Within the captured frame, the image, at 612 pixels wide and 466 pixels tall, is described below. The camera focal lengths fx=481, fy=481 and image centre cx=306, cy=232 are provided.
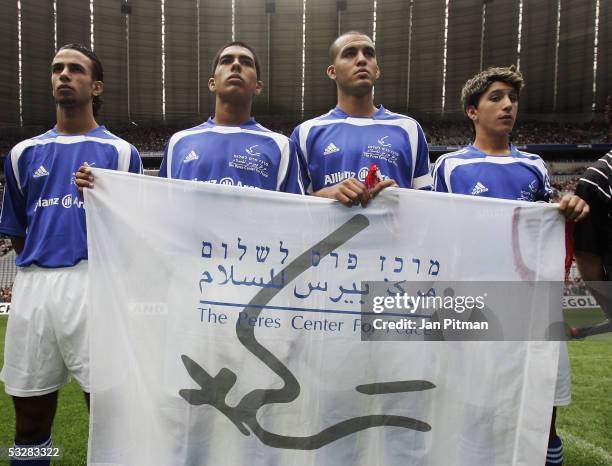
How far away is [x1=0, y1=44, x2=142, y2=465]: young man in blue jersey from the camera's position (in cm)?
216

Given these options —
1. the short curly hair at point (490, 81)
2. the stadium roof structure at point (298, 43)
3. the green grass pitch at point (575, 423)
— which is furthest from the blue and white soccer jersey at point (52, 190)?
the stadium roof structure at point (298, 43)

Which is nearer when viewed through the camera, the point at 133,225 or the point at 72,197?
the point at 133,225

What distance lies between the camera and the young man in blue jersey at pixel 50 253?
216cm

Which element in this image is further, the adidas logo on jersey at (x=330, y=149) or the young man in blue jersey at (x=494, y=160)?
the young man in blue jersey at (x=494, y=160)

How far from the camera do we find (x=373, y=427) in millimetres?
2045

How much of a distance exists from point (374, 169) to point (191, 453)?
141 centimetres

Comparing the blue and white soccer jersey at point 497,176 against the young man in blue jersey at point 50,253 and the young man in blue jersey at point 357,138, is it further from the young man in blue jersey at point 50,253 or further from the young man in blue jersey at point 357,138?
the young man in blue jersey at point 50,253

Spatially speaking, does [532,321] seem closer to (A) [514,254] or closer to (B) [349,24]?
(A) [514,254]

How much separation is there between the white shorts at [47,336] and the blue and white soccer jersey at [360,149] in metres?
1.26

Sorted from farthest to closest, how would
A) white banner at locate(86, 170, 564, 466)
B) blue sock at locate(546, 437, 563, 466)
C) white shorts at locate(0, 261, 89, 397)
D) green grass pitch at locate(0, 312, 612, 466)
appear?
green grass pitch at locate(0, 312, 612, 466), blue sock at locate(546, 437, 563, 466), white shorts at locate(0, 261, 89, 397), white banner at locate(86, 170, 564, 466)

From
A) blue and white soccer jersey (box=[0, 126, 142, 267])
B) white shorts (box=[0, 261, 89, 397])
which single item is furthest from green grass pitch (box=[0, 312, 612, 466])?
blue and white soccer jersey (box=[0, 126, 142, 267])

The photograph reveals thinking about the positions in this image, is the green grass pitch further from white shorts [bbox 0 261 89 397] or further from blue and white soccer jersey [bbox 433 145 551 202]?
blue and white soccer jersey [bbox 433 145 551 202]

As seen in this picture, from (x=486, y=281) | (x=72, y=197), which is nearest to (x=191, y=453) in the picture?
(x=72, y=197)

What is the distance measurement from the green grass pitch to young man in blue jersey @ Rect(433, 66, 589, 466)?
1806mm
